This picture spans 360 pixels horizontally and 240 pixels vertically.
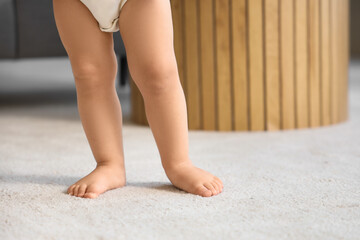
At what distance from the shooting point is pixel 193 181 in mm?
1001

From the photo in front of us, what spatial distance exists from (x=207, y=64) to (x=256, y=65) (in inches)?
5.9

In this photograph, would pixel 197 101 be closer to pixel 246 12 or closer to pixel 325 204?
pixel 246 12

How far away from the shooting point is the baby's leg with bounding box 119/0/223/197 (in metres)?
0.95

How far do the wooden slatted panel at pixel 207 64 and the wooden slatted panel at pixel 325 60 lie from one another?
352 mm

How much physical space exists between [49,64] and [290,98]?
10.4 ft

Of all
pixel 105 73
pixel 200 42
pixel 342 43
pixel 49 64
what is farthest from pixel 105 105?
pixel 49 64

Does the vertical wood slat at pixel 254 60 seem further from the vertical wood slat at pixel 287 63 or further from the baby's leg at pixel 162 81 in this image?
the baby's leg at pixel 162 81

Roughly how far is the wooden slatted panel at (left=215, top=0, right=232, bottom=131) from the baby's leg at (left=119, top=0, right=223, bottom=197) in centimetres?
66

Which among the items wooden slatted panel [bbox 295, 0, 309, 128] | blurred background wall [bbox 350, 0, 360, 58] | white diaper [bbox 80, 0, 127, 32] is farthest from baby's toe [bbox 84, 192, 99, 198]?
blurred background wall [bbox 350, 0, 360, 58]

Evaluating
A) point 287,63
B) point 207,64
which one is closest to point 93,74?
point 207,64

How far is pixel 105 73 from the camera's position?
104 cm

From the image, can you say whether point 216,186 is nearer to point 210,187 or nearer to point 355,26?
point 210,187

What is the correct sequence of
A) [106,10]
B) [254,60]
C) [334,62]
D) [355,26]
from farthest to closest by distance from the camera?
[355,26], [334,62], [254,60], [106,10]

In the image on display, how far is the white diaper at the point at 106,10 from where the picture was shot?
3.16 feet
